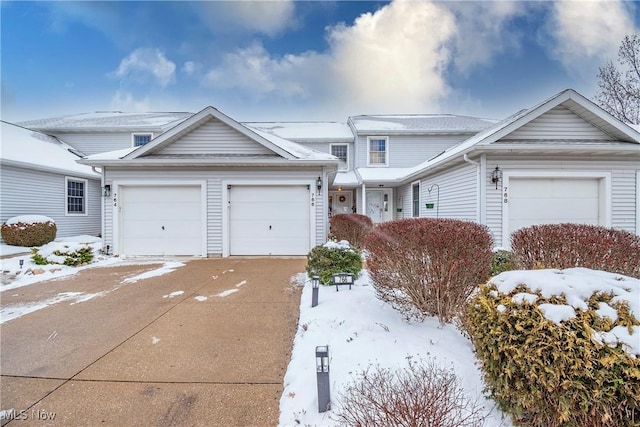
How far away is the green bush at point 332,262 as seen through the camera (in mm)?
5613

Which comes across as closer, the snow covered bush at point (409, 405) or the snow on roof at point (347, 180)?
the snow covered bush at point (409, 405)

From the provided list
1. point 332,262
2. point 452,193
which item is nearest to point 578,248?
point 332,262

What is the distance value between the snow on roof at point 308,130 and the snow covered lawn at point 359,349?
46.1 feet

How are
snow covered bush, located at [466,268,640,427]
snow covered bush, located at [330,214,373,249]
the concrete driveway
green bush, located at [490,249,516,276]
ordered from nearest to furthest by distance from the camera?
snow covered bush, located at [466,268,640,427] → the concrete driveway → green bush, located at [490,249,516,276] → snow covered bush, located at [330,214,373,249]

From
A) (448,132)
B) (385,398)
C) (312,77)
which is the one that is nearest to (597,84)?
(448,132)

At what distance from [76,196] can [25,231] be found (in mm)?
3506

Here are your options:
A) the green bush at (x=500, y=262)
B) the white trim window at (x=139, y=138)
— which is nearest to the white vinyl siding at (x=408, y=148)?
the green bush at (x=500, y=262)

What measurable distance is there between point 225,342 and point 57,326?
8.41 feet

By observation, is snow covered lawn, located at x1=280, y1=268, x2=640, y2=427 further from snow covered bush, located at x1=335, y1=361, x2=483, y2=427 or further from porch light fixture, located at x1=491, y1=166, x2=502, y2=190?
porch light fixture, located at x1=491, y1=166, x2=502, y2=190

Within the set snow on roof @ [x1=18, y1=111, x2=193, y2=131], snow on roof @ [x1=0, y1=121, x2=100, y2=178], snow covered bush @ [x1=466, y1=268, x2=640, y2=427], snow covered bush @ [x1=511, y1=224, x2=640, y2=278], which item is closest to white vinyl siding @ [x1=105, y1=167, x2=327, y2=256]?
snow on roof @ [x1=0, y1=121, x2=100, y2=178]

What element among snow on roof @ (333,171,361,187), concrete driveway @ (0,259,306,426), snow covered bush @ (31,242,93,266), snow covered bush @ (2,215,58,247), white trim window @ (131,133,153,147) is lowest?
concrete driveway @ (0,259,306,426)

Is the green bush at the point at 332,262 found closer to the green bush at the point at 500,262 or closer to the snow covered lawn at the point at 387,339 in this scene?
the snow covered lawn at the point at 387,339

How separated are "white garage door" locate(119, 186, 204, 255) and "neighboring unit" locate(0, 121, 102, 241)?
2.61 metres

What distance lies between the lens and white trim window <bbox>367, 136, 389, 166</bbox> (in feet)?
53.6
